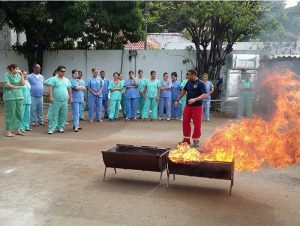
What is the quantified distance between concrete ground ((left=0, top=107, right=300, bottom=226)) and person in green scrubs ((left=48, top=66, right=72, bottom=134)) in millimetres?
2136

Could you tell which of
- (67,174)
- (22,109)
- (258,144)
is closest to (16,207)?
(67,174)

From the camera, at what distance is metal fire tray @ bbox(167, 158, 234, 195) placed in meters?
5.62

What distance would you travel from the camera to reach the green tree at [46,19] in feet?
52.2

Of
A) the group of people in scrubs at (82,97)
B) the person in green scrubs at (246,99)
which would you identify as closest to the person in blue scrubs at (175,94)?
the group of people in scrubs at (82,97)

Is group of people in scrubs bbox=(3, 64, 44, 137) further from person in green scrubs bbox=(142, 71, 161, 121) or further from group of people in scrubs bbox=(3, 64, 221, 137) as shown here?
person in green scrubs bbox=(142, 71, 161, 121)

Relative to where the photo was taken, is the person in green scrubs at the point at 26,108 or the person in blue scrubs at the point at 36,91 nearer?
the person in green scrubs at the point at 26,108

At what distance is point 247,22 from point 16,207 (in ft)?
40.6

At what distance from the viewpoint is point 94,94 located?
12.9 metres

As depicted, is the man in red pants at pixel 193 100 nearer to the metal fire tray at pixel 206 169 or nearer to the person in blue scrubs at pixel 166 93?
the metal fire tray at pixel 206 169

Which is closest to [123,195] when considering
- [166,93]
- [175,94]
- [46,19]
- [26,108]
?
[26,108]

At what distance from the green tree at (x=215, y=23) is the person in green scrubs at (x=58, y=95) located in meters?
6.50

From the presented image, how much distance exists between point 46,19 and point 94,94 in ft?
18.0

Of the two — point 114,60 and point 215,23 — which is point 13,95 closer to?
point 114,60

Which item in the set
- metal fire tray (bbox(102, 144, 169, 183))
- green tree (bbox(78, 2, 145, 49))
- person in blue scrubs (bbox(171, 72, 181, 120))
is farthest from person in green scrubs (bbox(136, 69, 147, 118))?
metal fire tray (bbox(102, 144, 169, 183))
